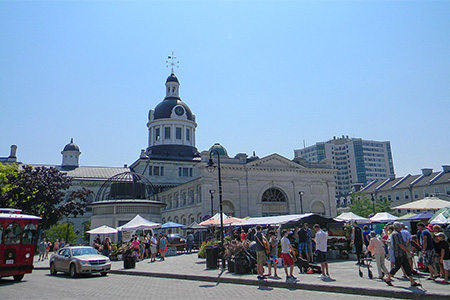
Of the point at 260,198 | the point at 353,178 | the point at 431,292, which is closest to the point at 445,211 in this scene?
the point at 431,292

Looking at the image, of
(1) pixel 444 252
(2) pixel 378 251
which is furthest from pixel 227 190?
(1) pixel 444 252

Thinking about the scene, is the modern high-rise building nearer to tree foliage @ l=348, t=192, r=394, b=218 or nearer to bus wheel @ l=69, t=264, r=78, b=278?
tree foliage @ l=348, t=192, r=394, b=218

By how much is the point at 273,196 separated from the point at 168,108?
105 feet

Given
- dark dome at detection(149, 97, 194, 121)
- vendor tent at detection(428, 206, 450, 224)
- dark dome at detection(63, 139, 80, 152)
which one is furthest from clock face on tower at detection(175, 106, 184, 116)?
vendor tent at detection(428, 206, 450, 224)

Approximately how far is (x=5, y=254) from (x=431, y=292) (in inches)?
616

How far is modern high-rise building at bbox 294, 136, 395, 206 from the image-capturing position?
14650 cm

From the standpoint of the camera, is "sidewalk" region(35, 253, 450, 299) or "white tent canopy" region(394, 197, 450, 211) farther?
"white tent canopy" region(394, 197, 450, 211)

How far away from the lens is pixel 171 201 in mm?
53562

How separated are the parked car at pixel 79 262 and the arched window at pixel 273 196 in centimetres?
3133

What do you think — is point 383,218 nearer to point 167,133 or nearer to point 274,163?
point 274,163

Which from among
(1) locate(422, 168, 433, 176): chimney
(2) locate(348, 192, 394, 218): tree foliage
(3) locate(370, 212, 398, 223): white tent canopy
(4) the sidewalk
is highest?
(1) locate(422, 168, 433, 176): chimney

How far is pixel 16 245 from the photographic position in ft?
50.3

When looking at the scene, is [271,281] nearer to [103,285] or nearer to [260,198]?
[103,285]

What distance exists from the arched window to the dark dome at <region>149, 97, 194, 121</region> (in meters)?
29.8
